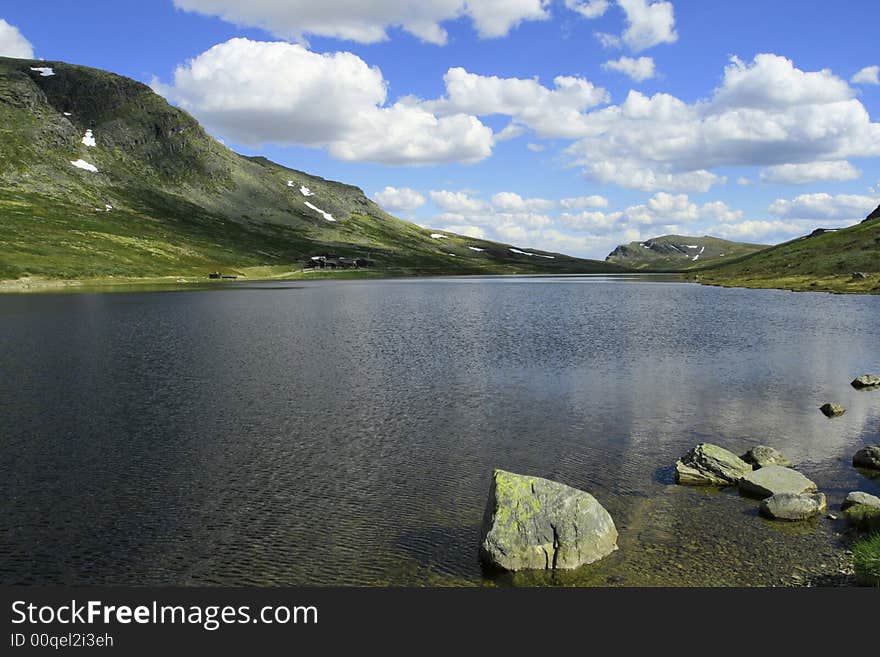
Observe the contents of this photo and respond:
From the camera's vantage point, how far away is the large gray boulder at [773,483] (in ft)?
77.6

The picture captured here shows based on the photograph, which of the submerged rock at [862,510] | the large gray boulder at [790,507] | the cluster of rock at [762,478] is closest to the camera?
the submerged rock at [862,510]

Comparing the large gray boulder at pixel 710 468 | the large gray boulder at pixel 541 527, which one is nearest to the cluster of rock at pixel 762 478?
the large gray boulder at pixel 710 468

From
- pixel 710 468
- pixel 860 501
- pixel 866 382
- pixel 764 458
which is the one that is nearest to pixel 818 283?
pixel 866 382

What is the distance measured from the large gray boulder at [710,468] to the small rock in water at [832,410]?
14.0m

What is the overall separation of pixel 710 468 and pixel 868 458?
8154mm

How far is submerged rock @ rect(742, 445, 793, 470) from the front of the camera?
27266mm

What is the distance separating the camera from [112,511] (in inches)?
892

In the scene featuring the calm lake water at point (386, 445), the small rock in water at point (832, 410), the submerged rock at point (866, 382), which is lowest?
the calm lake water at point (386, 445)

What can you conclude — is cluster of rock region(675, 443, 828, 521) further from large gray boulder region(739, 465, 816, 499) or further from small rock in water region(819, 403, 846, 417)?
small rock in water region(819, 403, 846, 417)

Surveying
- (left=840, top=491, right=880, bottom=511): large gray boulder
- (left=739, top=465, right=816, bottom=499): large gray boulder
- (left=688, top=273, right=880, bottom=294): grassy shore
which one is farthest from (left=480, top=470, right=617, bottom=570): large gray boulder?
(left=688, top=273, right=880, bottom=294): grassy shore

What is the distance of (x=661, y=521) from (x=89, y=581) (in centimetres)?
1938

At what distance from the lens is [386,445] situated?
30891 millimetres

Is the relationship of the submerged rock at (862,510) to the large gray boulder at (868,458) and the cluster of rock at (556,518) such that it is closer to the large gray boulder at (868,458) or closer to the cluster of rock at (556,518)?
the cluster of rock at (556,518)

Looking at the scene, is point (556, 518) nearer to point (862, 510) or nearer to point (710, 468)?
point (710, 468)
